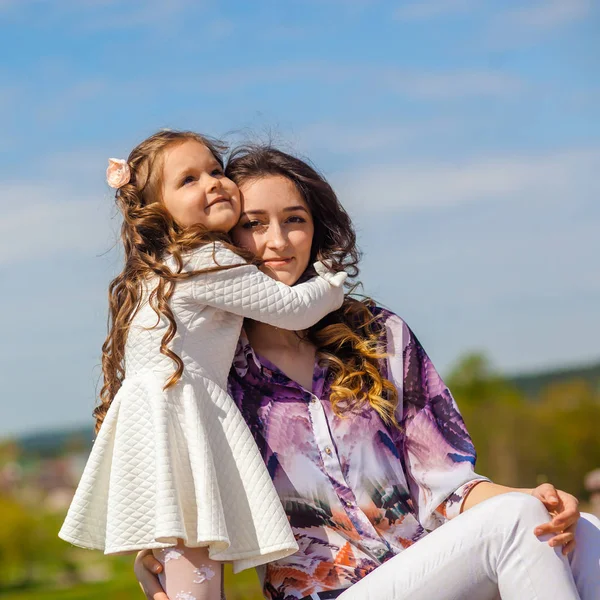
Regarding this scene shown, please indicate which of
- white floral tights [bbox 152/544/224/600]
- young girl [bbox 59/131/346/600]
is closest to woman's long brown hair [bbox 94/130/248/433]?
young girl [bbox 59/131/346/600]

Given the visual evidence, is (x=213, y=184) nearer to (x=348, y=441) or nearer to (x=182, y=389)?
(x=182, y=389)

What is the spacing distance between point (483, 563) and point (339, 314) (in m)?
1.03

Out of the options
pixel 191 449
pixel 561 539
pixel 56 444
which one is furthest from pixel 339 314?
pixel 56 444

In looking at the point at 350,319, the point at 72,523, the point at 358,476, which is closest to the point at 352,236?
the point at 350,319

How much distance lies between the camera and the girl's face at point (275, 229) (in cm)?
312

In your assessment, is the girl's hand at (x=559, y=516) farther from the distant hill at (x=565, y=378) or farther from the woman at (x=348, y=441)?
the distant hill at (x=565, y=378)

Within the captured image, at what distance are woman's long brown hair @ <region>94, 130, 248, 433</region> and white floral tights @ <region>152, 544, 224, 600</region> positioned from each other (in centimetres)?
52

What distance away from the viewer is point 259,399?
3098 mm

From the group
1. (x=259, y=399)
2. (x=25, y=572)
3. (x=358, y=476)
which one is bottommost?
(x=25, y=572)

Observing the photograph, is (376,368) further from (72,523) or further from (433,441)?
(72,523)

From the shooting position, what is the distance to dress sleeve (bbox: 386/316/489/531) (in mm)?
3006

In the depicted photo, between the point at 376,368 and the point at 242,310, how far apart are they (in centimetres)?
53

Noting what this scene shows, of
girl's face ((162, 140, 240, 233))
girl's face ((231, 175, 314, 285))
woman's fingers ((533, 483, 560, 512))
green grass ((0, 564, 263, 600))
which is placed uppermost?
girl's face ((162, 140, 240, 233))

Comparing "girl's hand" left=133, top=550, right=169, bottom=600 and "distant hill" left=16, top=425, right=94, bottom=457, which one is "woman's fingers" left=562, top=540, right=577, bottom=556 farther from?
"distant hill" left=16, top=425, right=94, bottom=457
